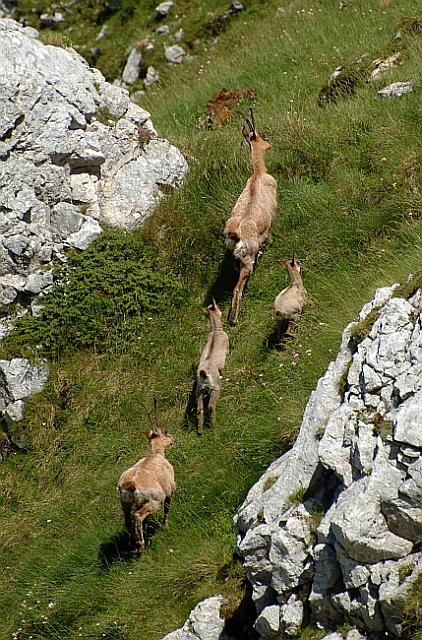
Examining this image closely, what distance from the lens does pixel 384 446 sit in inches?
256

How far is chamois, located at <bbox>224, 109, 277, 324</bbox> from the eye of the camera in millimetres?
10984

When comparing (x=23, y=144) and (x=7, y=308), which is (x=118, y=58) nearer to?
(x=23, y=144)

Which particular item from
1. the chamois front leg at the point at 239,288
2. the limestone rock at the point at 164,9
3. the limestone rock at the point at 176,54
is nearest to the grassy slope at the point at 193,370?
the chamois front leg at the point at 239,288

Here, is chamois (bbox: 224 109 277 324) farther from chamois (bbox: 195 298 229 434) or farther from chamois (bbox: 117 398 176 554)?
chamois (bbox: 117 398 176 554)

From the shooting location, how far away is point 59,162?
12.2 metres

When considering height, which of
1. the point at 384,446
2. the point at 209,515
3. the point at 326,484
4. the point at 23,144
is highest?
the point at 23,144

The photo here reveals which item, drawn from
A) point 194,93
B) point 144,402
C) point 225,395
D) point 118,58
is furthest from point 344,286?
point 118,58

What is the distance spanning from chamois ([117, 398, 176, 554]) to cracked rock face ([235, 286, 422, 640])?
108 cm

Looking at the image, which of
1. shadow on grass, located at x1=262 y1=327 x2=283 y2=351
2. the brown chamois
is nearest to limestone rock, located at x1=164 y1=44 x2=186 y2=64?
the brown chamois

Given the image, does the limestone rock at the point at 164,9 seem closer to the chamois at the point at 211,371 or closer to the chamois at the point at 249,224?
the chamois at the point at 249,224

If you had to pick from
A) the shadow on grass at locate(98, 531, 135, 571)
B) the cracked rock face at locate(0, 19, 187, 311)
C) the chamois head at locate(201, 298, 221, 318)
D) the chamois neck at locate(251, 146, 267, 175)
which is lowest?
the shadow on grass at locate(98, 531, 135, 571)

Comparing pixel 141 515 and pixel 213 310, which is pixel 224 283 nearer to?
pixel 213 310

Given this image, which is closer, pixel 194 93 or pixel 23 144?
pixel 23 144

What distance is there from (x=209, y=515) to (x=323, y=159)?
613 cm
